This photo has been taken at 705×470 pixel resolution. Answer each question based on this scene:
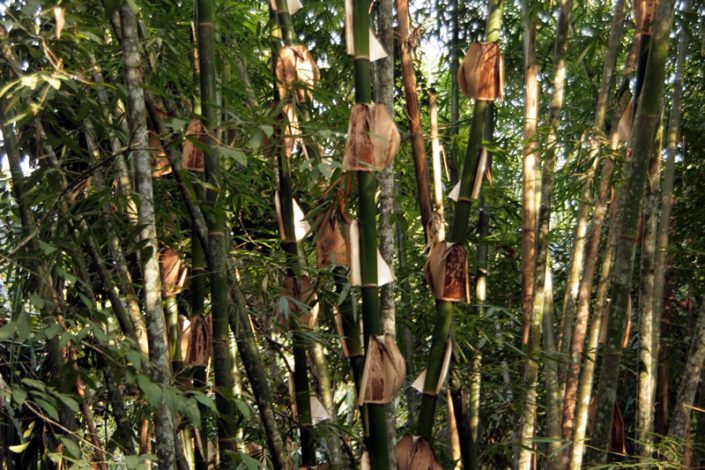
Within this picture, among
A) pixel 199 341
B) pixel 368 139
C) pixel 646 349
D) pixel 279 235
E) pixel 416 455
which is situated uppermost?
pixel 368 139

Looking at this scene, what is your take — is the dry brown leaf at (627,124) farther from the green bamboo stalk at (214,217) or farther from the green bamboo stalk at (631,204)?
the green bamboo stalk at (214,217)

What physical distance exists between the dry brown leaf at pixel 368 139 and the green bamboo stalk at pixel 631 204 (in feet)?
1.79

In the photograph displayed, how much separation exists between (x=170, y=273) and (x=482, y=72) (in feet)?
2.81

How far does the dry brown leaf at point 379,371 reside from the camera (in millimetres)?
1778

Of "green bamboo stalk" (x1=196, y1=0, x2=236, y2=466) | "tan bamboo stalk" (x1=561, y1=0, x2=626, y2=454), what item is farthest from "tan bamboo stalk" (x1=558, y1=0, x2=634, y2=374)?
"green bamboo stalk" (x1=196, y1=0, x2=236, y2=466)

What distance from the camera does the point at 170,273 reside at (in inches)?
84.2

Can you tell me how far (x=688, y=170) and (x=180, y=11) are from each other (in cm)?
276

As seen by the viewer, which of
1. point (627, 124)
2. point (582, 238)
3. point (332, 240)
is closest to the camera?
point (332, 240)

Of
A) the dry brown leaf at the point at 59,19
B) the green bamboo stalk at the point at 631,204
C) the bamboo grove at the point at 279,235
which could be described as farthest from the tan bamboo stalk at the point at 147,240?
the green bamboo stalk at the point at 631,204

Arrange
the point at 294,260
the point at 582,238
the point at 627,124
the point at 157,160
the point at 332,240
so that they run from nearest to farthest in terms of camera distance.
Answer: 1. the point at 332,240
2. the point at 294,260
3. the point at 157,160
4. the point at 627,124
5. the point at 582,238

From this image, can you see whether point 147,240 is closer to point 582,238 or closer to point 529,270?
point 529,270

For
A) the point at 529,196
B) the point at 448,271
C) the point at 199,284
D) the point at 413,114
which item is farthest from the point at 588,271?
the point at 199,284

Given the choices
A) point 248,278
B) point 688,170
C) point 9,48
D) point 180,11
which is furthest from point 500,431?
point 9,48

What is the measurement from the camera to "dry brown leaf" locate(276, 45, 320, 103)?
197cm
